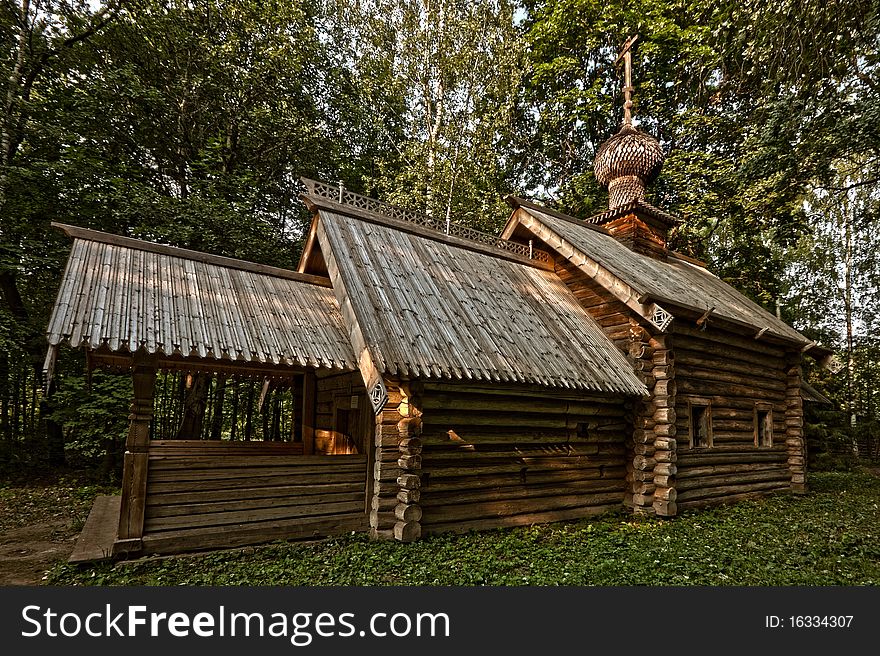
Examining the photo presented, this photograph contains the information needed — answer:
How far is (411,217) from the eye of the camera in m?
11.5

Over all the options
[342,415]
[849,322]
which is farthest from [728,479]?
[849,322]

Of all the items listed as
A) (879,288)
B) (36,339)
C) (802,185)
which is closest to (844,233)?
(879,288)

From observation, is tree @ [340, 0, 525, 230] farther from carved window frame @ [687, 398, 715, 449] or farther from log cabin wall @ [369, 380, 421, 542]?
log cabin wall @ [369, 380, 421, 542]

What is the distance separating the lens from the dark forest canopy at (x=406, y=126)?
387 inches

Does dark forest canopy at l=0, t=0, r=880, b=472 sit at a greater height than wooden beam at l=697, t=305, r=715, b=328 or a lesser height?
greater

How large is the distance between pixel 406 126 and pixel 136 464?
20.2 meters

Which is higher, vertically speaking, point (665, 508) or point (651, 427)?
point (651, 427)

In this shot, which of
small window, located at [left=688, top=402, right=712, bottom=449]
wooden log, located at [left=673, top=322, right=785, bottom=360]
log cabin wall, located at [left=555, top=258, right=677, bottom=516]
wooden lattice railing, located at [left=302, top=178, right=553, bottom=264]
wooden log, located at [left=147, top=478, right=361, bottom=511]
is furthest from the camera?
small window, located at [left=688, top=402, right=712, bottom=449]

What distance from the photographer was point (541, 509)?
357 inches

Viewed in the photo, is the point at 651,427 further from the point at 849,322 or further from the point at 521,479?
the point at 849,322

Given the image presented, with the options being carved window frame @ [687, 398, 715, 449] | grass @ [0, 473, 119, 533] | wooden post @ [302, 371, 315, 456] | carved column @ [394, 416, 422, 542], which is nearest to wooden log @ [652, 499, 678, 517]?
carved window frame @ [687, 398, 715, 449]

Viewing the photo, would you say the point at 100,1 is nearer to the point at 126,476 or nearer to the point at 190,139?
the point at 190,139

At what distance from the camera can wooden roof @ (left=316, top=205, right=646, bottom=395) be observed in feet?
25.7

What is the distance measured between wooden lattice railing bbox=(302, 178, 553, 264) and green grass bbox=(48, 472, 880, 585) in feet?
22.1
